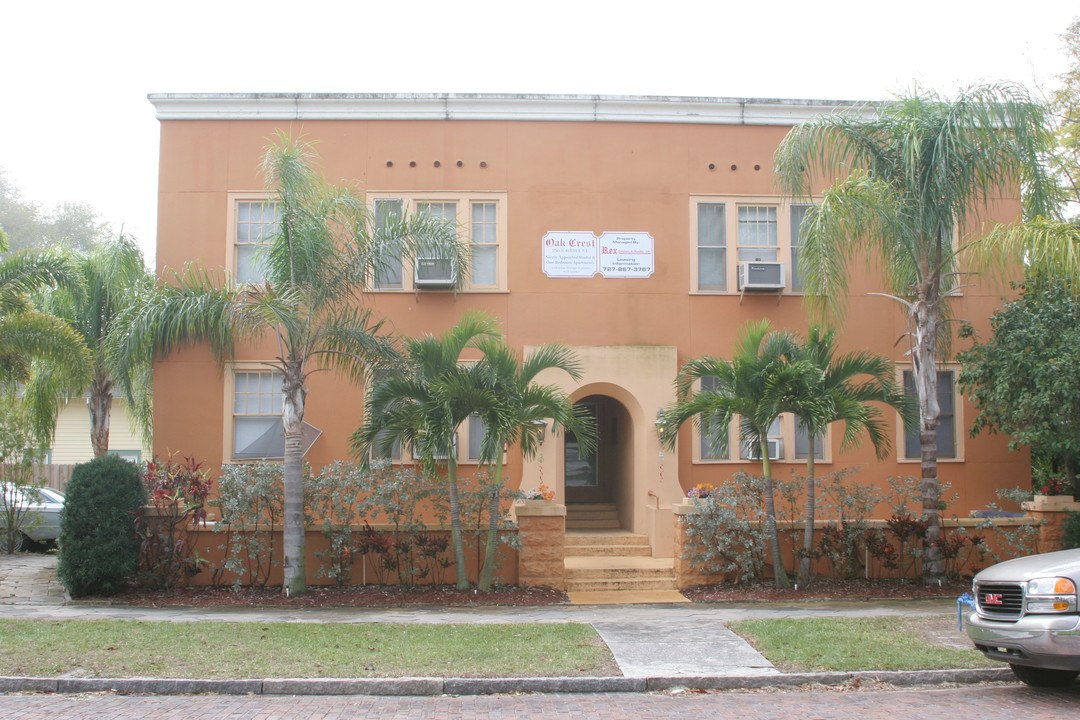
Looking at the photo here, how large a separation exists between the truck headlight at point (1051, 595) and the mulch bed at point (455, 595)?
4996mm

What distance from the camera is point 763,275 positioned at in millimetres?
15875

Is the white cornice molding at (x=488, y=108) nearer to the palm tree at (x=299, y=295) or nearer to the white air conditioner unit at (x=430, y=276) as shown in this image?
the white air conditioner unit at (x=430, y=276)

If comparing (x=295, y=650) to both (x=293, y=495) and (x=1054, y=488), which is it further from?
(x=1054, y=488)

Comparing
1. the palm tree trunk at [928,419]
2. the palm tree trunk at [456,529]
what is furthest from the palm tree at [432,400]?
the palm tree trunk at [928,419]

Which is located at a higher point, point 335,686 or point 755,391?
point 755,391

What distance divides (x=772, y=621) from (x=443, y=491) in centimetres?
477

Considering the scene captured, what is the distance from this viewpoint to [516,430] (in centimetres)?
1222

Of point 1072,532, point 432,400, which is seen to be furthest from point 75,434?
point 1072,532

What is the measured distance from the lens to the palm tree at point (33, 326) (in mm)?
14570

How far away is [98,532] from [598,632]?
6800 millimetres

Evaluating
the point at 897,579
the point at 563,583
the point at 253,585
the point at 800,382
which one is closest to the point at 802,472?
the point at 897,579

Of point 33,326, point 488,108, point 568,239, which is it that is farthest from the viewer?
point 488,108

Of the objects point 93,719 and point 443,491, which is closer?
point 93,719

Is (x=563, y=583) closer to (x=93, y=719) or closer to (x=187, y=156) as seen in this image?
(x=93, y=719)
